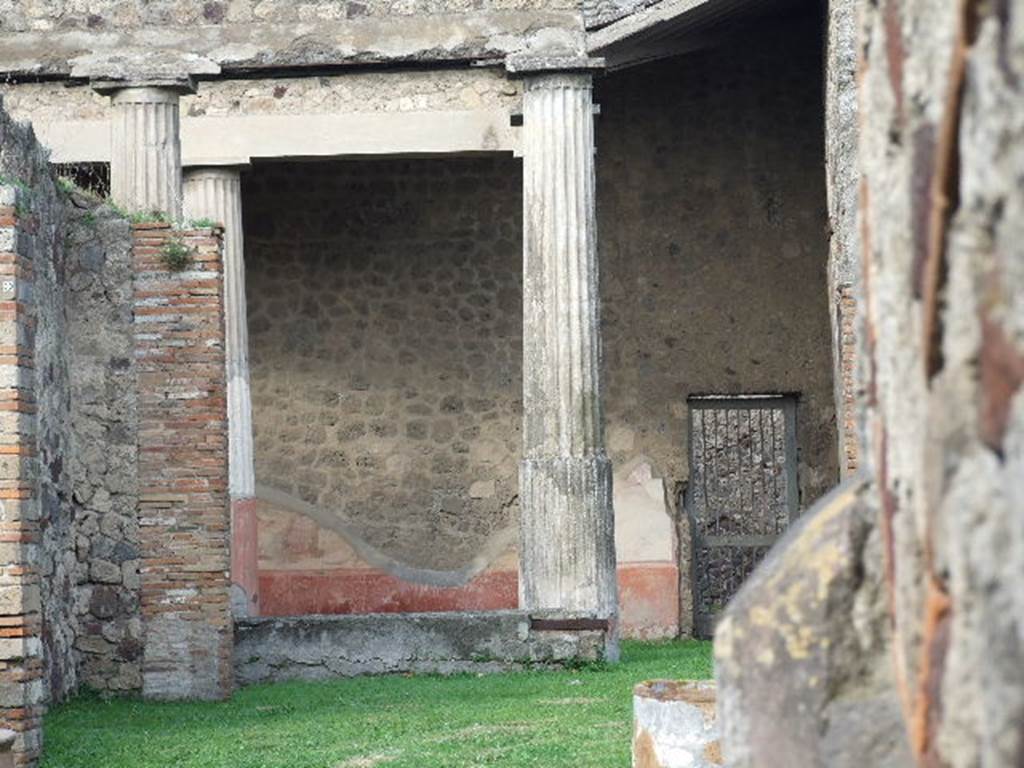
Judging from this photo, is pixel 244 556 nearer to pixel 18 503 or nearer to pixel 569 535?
pixel 569 535

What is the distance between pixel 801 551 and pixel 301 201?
1451 cm

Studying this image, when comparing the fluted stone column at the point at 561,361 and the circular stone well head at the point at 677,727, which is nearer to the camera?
the circular stone well head at the point at 677,727

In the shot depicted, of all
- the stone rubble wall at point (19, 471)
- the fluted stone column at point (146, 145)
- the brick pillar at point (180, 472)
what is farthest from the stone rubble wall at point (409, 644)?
the stone rubble wall at point (19, 471)

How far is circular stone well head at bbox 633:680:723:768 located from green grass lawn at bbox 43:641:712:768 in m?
1.94

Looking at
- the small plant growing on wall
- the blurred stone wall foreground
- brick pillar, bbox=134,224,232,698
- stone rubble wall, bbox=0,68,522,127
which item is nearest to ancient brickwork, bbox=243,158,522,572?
stone rubble wall, bbox=0,68,522,127

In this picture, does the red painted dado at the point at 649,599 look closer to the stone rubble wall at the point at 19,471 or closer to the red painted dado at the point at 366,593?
the red painted dado at the point at 366,593

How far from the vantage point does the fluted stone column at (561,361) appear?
40.1ft

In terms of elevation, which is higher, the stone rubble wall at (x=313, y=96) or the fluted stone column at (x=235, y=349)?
the stone rubble wall at (x=313, y=96)

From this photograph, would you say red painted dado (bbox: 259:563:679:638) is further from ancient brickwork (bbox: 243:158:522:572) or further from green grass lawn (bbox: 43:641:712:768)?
green grass lawn (bbox: 43:641:712:768)

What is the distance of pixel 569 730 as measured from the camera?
803 centimetres

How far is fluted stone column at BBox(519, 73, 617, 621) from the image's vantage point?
1222 cm

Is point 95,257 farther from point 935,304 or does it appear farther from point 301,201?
point 935,304

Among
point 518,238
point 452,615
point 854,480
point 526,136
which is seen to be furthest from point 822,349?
point 854,480

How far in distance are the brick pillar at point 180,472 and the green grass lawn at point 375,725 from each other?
0.73 feet
